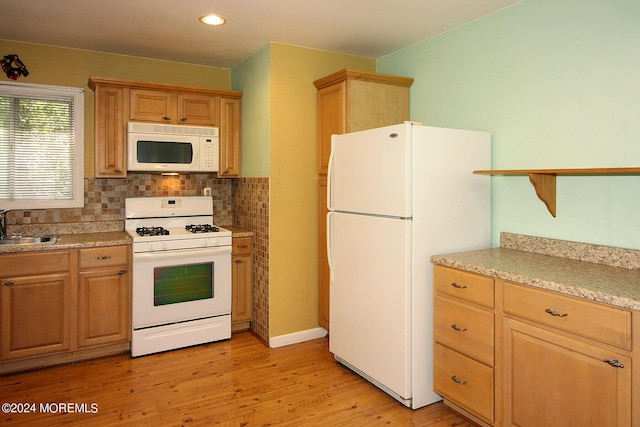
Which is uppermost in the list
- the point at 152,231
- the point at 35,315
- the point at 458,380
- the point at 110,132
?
the point at 110,132

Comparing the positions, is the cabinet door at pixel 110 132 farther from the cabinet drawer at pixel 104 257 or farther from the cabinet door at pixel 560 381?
the cabinet door at pixel 560 381

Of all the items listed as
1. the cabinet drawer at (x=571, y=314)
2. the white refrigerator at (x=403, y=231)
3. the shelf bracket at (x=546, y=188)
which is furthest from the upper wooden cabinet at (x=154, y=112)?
the cabinet drawer at (x=571, y=314)

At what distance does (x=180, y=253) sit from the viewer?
3467 millimetres

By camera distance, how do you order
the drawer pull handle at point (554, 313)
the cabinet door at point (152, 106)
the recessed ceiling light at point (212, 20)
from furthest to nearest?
the cabinet door at point (152, 106), the recessed ceiling light at point (212, 20), the drawer pull handle at point (554, 313)

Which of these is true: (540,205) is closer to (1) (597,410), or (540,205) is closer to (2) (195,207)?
(1) (597,410)

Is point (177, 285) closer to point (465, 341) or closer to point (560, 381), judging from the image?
point (465, 341)

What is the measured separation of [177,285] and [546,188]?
2.68 meters

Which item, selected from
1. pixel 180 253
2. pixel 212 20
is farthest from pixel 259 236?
pixel 212 20

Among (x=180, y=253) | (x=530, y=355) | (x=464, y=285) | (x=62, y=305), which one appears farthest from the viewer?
(x=180, y=253)

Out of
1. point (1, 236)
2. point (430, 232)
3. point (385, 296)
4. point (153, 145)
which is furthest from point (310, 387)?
point (1, 236)

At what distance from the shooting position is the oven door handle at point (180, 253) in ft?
10.9

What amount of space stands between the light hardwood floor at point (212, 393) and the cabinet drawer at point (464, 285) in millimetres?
722

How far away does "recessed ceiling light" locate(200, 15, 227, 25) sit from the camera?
9.82 feet

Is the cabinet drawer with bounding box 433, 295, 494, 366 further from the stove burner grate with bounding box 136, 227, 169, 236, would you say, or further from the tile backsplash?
the tile backsplash
